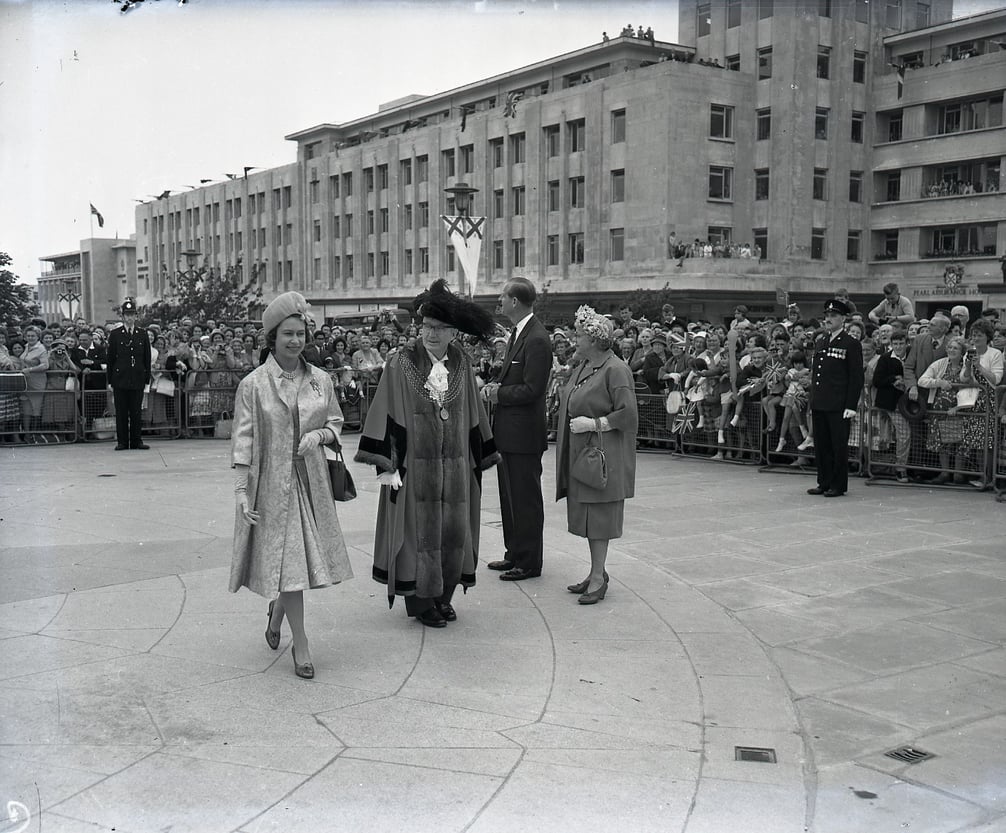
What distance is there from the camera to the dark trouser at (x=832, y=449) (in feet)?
35.6

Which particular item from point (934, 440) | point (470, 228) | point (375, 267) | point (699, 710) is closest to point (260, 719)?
point (699, 710)

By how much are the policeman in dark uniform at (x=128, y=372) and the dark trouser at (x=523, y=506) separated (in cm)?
928

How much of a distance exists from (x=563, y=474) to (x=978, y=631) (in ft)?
8.88

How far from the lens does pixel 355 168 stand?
6781 centimetres

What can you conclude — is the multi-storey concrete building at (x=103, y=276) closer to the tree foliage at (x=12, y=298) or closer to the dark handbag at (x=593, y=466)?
the tree foliage at (x=12, y=298)

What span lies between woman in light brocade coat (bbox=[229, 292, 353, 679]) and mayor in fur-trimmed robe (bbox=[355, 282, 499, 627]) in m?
0.65

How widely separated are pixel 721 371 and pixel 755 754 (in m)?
9.93

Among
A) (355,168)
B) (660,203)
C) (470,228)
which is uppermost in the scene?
(355,168)

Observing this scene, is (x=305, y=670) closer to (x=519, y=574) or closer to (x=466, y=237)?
(x=519, y=574)

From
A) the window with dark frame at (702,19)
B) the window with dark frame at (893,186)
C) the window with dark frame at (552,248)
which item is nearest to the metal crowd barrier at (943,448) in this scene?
the window with dark frame at (552,248)

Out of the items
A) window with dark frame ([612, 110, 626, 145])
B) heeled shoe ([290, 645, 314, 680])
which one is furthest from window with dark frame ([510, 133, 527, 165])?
heeled shoe ([290, 645, 314, 680])

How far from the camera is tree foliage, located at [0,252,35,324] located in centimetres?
2516

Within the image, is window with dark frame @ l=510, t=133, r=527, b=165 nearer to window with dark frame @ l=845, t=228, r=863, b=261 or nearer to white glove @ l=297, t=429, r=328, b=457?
window with dark frame @ l=845, t=228, r=863, b=261

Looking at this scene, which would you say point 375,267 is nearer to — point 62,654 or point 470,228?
point 470,228
